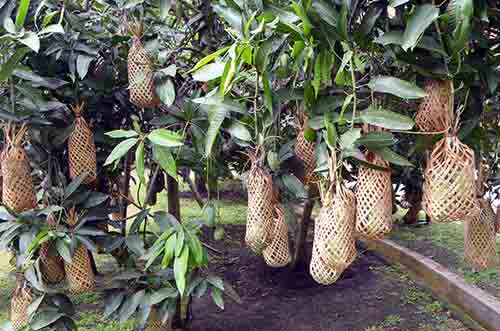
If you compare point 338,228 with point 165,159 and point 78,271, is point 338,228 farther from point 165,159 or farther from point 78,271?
point 78,271

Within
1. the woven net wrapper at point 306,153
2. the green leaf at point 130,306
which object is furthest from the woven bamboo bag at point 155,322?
the woven net wrapper at point 306,153

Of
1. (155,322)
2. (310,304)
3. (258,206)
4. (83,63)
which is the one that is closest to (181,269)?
(258,206)

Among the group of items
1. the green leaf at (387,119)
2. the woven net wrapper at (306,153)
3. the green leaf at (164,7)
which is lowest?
the woven net wrapper at (306,153)

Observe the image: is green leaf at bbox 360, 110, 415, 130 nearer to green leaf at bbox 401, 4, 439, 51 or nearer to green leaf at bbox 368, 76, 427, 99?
green leaf at bbox 368, 76, 427, 99

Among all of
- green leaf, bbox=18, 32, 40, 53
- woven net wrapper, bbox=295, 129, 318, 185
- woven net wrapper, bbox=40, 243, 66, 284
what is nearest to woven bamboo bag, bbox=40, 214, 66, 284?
woven net wrapper, bbox=40, 243, 66, 284

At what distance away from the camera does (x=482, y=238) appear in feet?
5.31

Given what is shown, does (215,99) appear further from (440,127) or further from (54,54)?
(54,54)

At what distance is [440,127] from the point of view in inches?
41.8

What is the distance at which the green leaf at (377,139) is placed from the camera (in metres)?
1.04

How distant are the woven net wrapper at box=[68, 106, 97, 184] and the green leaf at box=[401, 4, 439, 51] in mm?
1169

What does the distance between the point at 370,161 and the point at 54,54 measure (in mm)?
1169

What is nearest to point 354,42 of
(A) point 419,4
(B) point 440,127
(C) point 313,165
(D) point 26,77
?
(A) point 419,4

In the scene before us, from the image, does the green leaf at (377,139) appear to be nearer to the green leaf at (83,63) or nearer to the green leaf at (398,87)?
the green leaf at (398,87)

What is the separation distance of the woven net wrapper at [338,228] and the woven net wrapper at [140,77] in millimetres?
823
